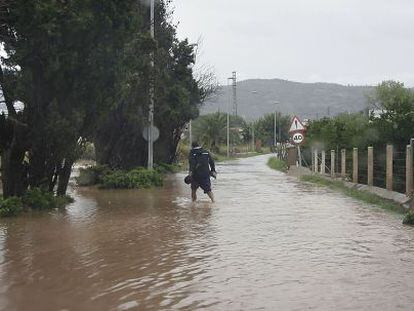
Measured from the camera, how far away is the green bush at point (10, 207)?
489 inches

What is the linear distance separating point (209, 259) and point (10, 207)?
6275 millimetres

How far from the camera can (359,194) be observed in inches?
671

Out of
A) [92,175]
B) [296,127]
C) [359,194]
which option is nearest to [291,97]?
[296,127]

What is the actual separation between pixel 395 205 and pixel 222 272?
840 centimetres

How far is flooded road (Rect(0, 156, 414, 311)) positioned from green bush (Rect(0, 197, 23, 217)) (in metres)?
0.42

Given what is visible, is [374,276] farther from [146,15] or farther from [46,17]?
[146,15]

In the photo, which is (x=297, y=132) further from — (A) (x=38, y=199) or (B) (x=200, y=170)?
(A) (x=38, y=199)

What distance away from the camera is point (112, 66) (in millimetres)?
13719

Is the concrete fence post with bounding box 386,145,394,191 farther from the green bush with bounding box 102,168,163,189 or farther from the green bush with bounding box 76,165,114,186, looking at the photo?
the green bush with bounding box 76,165,114,186

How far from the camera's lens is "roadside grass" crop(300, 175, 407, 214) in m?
14.0

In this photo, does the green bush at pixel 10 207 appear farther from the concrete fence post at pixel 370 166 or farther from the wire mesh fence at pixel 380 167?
the concrete fence post at pixel 370 166

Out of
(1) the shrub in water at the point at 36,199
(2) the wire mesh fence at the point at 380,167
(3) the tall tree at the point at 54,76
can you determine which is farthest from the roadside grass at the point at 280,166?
(1) the shrub in water at the point at 36,199

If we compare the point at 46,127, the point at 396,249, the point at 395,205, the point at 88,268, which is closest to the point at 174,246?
the point at 88,268

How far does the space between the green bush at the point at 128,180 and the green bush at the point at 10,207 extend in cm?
804
